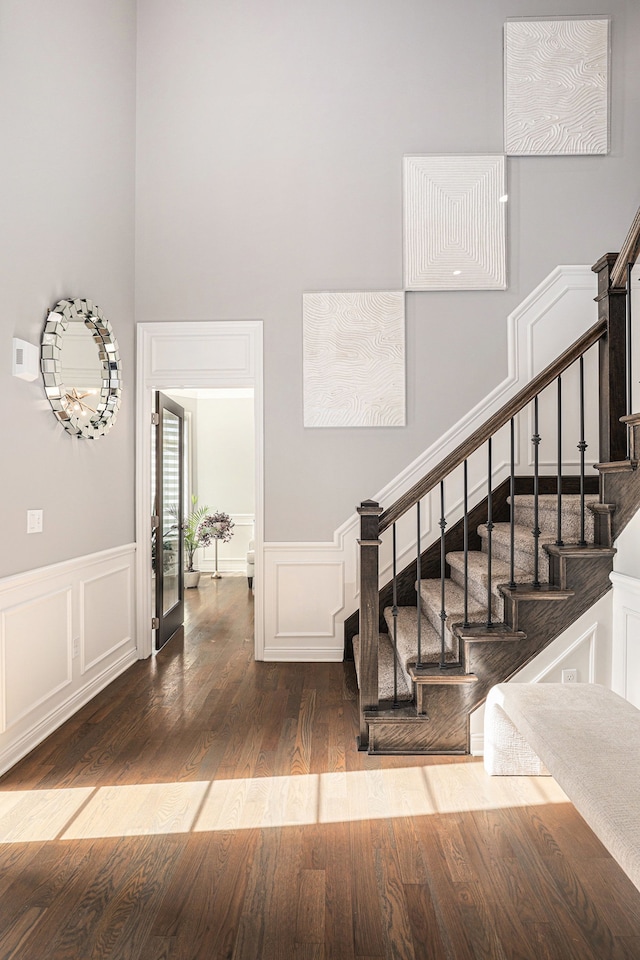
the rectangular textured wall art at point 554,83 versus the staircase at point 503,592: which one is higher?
the rectangular textured wall art at point 554,83

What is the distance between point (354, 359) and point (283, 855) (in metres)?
3.11

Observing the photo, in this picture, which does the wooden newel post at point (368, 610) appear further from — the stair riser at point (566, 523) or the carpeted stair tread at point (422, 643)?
the stair riser at point (566, 523)

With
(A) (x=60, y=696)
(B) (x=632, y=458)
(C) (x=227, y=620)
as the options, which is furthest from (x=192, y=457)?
(B) (x=632, y=458)

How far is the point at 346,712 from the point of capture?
3.45m

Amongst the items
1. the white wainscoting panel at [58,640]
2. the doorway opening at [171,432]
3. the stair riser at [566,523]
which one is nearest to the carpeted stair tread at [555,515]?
the stair riser at [566,523]

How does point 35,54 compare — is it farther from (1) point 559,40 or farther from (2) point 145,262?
(1) point 559,40

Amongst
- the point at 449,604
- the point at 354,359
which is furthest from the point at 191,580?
the point at 449,604

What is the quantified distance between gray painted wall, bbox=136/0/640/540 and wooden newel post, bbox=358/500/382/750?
1.46 metres

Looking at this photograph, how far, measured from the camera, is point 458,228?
4.37 m

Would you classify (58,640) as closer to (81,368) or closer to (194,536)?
(81,368)

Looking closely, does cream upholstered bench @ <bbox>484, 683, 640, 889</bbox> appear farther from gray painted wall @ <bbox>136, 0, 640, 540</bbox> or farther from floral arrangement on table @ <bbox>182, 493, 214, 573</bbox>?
floral arrangement on table @ <bbox>182, 493, 214, 573</bbox>

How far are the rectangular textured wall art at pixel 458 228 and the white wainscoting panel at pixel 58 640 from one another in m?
2.85

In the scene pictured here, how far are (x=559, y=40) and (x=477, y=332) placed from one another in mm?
2100

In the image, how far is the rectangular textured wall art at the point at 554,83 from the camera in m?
4.33
